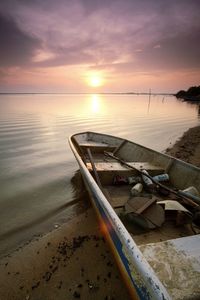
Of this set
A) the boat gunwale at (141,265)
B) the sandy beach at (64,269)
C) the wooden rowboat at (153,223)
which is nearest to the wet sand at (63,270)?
the sandy beach at (64,269)

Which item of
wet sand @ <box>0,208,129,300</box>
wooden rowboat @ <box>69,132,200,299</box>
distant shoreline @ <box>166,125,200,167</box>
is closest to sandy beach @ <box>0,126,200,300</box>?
wet sand @ <box>0,208,129,300</box>

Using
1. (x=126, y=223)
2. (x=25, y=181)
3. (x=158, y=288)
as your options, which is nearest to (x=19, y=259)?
(x=126, y=223)

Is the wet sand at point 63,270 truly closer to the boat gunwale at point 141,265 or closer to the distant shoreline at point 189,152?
the boat gunwale at point 141,265

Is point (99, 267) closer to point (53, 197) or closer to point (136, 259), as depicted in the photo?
point (136, 259)

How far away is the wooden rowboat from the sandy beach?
572mm

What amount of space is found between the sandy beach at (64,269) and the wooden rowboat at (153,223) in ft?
1.88

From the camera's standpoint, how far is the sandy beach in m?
2.82

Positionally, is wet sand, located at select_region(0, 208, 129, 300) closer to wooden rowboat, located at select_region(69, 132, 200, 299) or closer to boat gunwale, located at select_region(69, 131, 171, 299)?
wooden rowboat, located at select_region(69, 132, 200, 299)

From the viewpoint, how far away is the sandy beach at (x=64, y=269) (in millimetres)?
2815

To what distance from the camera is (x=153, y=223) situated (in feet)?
11.5

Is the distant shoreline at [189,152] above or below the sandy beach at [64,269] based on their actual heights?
below

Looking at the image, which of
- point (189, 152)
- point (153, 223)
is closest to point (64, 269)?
point (153, 223)

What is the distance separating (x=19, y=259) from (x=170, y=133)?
14952 millimetres

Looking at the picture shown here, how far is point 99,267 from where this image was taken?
125 inches
